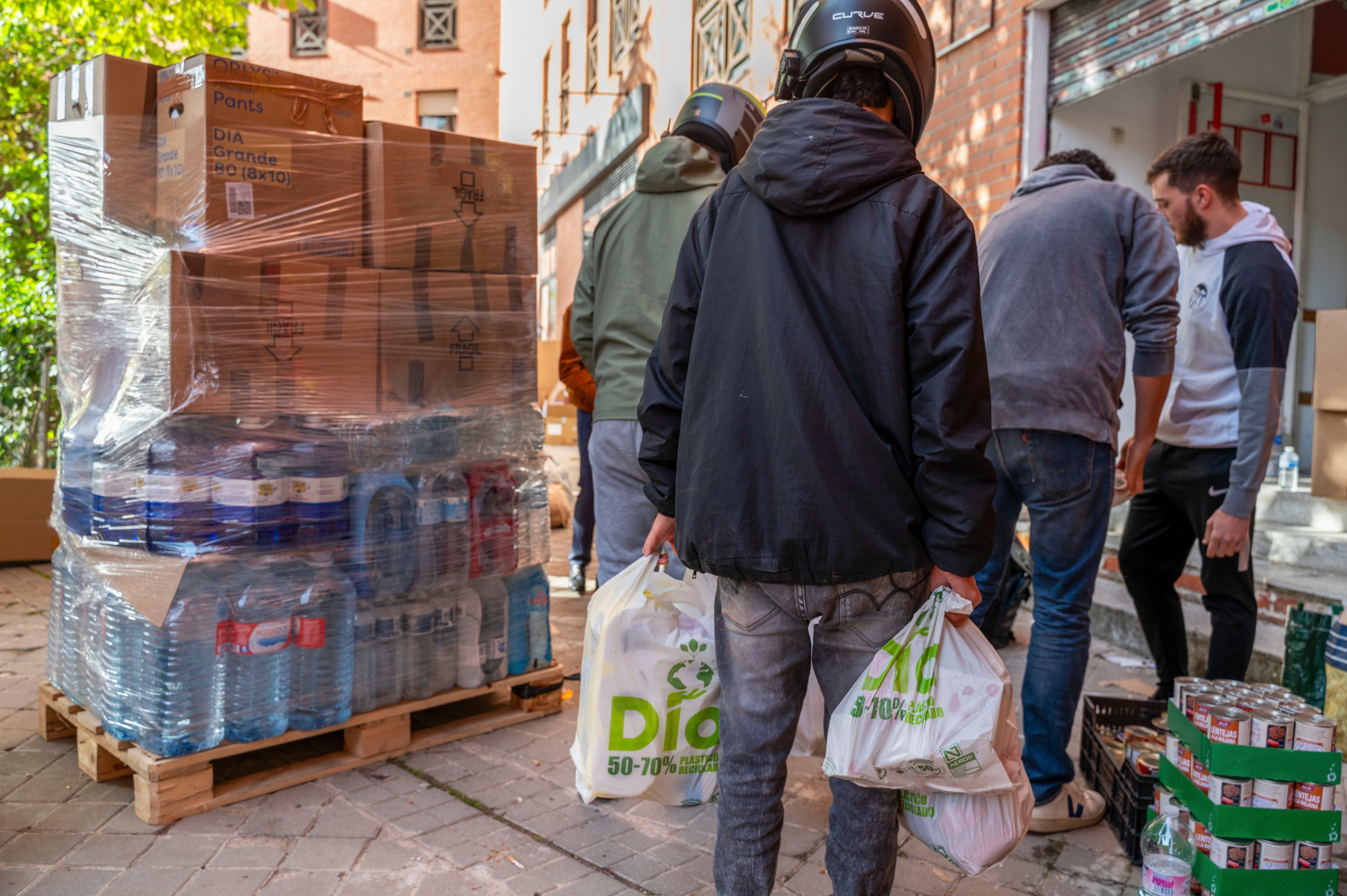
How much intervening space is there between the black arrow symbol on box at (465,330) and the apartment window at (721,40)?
6048mm

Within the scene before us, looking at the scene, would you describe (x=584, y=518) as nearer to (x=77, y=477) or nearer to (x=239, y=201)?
(x=77, y=477)

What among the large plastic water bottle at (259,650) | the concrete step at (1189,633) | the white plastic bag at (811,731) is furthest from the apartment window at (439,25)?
the white plastic bag at (811,731)

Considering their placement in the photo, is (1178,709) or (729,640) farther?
(1178,709)

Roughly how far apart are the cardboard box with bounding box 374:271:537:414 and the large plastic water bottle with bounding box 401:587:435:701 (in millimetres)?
653

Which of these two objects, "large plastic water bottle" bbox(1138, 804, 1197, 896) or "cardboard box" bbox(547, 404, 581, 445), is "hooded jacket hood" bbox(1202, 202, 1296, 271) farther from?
"cardboard box" bbox(547, 404, 581, 445)

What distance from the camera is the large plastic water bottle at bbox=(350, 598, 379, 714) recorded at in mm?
3018

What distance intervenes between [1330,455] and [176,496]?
4.72 m

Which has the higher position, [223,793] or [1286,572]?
[1286,572]

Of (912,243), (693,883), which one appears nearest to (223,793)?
(693,883)

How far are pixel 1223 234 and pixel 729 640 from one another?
7.57 feet

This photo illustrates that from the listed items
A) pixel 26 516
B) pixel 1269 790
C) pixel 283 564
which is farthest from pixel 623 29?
pixel 1269 790

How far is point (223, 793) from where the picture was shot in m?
2.75

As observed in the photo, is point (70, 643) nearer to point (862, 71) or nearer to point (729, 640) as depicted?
point (729, 640)

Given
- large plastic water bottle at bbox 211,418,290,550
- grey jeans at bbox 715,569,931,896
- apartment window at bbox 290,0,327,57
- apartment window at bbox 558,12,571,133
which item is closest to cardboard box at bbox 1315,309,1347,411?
grey jeans at bbox 715,569,931,896
